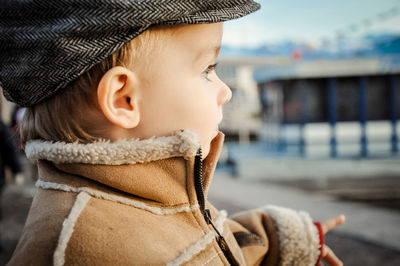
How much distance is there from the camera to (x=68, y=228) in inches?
32.4

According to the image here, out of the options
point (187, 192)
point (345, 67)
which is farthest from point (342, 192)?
point (187, 192)

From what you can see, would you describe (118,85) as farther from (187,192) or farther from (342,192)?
(342,192)

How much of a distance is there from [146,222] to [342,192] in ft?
21.5

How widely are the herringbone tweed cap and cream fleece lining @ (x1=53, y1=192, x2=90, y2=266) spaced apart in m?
0.30

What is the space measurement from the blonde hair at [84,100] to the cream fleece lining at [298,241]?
818mm

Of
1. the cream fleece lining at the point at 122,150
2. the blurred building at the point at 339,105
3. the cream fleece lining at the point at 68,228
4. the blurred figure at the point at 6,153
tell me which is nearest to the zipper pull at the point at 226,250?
the cream fleece lining at the point at 122,150

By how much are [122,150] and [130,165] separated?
5 cm

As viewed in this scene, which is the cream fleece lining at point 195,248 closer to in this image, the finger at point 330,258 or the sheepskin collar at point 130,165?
the sheepskin collar at point 130,165

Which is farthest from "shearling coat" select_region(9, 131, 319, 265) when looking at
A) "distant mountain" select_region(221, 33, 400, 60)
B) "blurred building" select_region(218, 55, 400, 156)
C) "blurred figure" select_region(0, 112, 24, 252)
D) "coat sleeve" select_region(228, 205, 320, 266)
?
"distant mountain" select_region(221, 33, 400, 60)

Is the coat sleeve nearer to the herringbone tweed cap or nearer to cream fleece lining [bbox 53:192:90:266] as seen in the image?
cream fleece lining [bbox 53:192:90:266]

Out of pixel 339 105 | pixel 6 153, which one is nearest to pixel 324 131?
pixel 339 105

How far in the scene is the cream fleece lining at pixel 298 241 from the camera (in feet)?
4.54

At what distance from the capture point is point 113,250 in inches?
32.7

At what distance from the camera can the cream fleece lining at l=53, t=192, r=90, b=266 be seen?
0.79m
